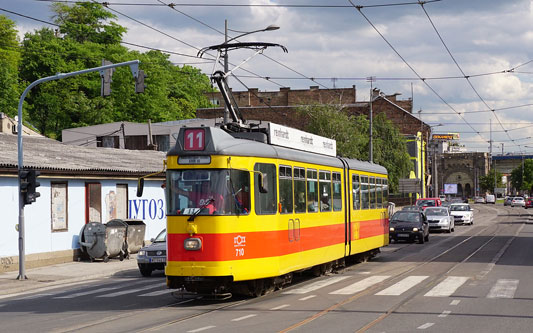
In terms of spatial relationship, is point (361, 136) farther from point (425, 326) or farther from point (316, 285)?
point (425, 326)

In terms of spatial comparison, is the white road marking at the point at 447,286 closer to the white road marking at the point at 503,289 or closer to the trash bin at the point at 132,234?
the white road marking at the point at 503,289

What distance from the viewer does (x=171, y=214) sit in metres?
14.3

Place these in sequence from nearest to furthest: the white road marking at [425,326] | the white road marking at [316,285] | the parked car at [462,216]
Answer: the white road marking at [425,326] → the white road marking at [316,285] → the parked car at [462,216]

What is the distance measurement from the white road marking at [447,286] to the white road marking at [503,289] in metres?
0.77

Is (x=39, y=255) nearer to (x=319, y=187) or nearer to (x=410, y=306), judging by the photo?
(x=319, y=187)

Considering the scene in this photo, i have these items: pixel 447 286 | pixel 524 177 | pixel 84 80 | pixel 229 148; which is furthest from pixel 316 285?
pixel 524 177

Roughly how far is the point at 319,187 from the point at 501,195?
15770 cm

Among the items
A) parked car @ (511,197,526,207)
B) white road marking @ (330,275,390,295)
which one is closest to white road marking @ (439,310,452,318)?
white road marking @ (330,275,390,295)

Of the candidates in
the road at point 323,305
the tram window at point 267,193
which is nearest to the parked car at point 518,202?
the road at point 323,305

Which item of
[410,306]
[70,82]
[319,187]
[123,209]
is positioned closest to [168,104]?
[70,82]

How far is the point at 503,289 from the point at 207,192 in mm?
6747

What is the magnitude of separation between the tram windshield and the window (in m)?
13.7

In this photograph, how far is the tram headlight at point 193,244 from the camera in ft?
45.8

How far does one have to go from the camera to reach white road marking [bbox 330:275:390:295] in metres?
15.8
